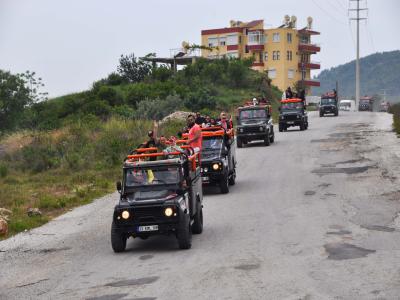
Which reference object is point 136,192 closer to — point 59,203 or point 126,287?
point 126,287

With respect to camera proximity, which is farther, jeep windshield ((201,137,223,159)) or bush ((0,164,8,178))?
bush ((0,164,8,178))

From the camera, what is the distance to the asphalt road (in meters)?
10.8

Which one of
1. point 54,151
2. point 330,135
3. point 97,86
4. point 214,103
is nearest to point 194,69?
point 97,86

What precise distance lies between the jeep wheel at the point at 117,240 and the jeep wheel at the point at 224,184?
7.93 m

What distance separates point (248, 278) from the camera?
1127 cm

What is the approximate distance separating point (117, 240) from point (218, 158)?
818 centimetres

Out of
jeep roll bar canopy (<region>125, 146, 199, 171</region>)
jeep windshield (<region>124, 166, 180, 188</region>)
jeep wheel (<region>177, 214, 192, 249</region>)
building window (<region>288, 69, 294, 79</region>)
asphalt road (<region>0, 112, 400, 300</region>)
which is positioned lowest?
asphalt road (<region>0, 112, 400, 300</region>)

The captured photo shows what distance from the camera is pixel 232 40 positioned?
439ft

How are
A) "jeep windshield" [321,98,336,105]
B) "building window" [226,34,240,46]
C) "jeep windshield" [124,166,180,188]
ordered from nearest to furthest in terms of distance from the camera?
"jeep windshield" [124,166,180,188], "jeep windshield" [321,98,336,105], "building window" [226,34,240,46]

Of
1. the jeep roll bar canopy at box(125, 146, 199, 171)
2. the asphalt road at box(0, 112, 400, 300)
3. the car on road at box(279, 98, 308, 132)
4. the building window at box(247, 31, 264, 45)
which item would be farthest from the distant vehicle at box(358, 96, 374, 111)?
the jeep roll bar canopy at box(125, 146, 199, 171)

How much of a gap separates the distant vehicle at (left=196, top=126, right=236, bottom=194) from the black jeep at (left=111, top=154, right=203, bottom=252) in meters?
5.94

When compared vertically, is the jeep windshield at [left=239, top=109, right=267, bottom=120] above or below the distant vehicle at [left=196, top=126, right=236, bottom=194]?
above

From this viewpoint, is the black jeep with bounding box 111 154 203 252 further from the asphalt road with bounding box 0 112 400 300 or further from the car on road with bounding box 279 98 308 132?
the car on road with bounding box 279 98 308 132

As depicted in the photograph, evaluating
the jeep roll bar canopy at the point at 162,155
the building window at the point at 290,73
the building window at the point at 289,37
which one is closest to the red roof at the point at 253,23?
the building window at the point at 289,37
